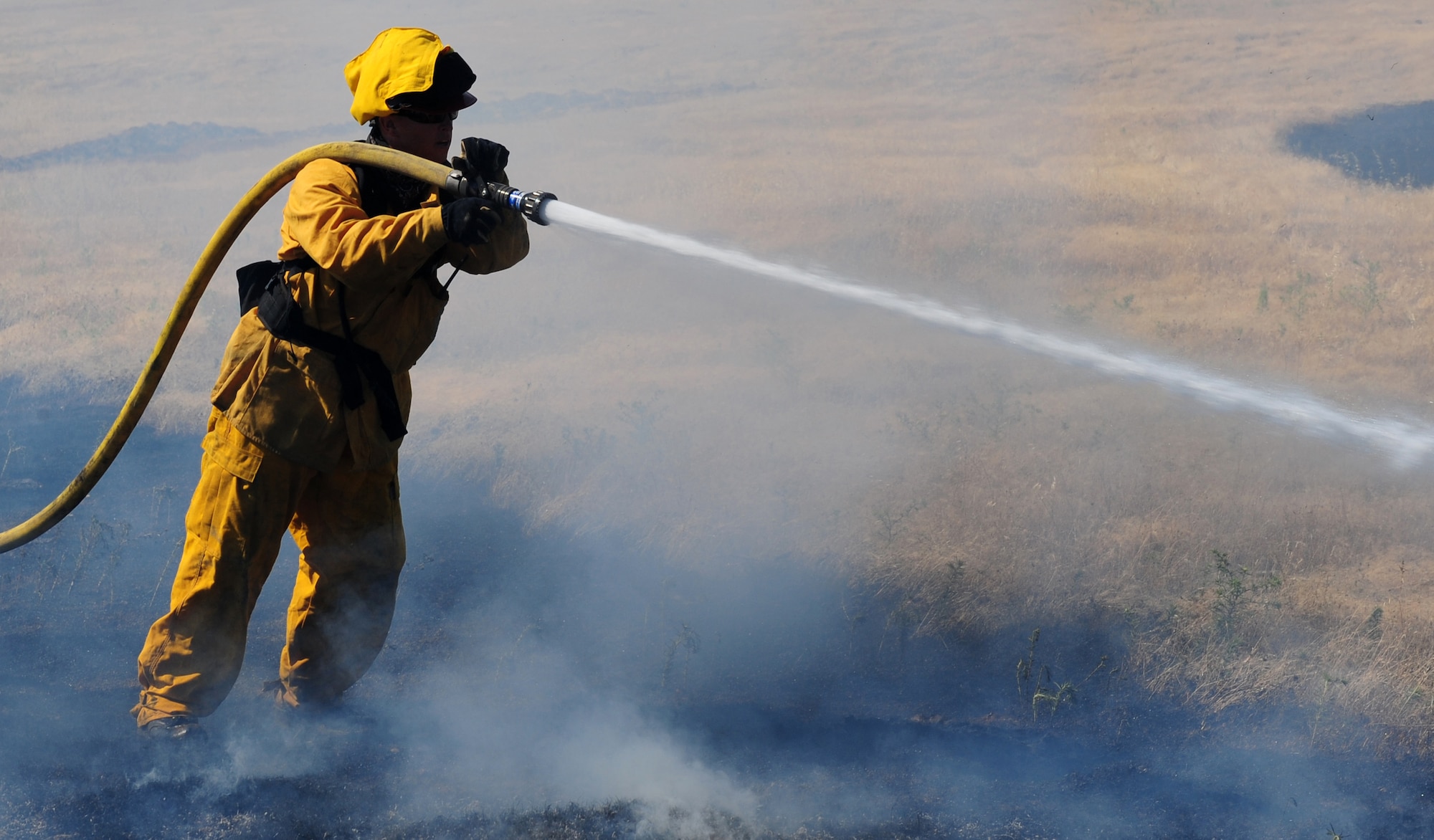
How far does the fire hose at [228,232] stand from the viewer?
2760mm

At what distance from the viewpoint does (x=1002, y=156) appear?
11289mm

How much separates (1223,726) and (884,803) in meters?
1.23

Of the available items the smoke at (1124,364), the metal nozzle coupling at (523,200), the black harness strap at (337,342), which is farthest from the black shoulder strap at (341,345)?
the smoke at (1124,364)

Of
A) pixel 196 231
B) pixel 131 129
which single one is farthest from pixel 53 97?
pixel 196 231

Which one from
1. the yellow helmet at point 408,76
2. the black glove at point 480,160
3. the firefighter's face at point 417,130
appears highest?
the yellow helmet at point 408,76

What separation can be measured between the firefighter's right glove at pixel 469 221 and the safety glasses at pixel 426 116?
0.49 m

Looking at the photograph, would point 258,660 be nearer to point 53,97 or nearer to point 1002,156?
point 1002,156

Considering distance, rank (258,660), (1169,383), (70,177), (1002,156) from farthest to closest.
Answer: (70,177)
(1002,156)
(1169,383)
(258,660)

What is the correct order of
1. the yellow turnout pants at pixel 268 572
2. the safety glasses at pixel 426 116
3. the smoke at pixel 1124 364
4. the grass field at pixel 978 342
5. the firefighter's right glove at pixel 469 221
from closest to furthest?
the firefighter's right glove at pixel 469 221 < the smoke at pixel 1124 364 < the safety glasses at pixel 426 116 < the yellow turnout pants at pixel 268 572 < the grass field at pixel 978 342

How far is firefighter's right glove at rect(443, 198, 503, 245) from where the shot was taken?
2.56m

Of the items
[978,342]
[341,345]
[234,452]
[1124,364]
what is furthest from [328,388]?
[978,342]

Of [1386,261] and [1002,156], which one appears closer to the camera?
[1386,261]

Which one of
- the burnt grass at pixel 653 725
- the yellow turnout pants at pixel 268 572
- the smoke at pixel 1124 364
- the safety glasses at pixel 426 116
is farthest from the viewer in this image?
the burnt grass at pixel 653 725

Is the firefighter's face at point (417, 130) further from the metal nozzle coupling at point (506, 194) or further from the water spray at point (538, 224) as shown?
the metal nozzle coupling at point (506, 194)
